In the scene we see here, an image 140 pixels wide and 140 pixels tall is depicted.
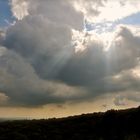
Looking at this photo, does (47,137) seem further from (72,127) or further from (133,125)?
(133,125)

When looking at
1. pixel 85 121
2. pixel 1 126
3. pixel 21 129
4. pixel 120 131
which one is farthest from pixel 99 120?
pixel 1 126

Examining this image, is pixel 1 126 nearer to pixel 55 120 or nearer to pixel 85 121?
pixel 55 120

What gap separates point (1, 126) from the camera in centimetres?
5141

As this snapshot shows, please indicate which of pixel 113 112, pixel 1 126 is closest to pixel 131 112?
pixel 113 112

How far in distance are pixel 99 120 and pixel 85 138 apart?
5.92 meters

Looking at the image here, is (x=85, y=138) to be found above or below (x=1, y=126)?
below

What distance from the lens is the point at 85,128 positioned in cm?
4509

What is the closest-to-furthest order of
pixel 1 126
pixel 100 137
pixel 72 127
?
1. pixel 100 137
2. pixel 72 127
3. pixel 1 126

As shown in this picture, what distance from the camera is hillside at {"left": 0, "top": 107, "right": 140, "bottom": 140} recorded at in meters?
41.7

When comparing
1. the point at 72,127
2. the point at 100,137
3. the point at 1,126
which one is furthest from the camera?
the point at 1,126

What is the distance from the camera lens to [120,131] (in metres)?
41.9

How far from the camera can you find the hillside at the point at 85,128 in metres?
41.7

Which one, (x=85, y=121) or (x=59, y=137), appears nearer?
(x=59, y=137)

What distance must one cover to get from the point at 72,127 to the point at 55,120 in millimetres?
6343
